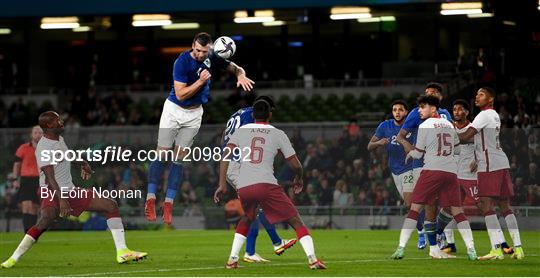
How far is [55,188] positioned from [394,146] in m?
6.09

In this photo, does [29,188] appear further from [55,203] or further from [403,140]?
[403,140]

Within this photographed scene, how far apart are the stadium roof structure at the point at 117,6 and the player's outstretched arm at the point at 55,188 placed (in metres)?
21.6

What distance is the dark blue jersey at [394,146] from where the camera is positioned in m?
20.8

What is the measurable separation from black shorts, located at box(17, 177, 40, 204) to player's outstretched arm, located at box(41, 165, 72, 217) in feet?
29.7

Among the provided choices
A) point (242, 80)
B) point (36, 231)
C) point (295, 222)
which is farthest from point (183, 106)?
point (295, 222)

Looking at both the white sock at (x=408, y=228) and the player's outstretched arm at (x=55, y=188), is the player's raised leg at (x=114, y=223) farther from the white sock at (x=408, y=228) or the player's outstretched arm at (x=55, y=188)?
the white sock at (x=408, y=228)

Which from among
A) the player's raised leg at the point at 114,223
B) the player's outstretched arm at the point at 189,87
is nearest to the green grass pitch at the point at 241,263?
the player's raised leg at the point at 114,223

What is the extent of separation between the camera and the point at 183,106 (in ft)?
62.3

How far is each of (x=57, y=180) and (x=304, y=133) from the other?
44.7ft

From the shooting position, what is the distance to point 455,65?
1540 inches

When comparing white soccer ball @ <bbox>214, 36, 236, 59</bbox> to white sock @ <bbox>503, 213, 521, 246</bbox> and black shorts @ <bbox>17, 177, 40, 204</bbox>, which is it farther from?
black shorts @ <bbox>17, 177, 40, 204</bbox>

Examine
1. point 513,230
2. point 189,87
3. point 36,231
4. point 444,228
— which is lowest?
point 444,228

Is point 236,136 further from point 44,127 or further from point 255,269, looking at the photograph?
point 44,127

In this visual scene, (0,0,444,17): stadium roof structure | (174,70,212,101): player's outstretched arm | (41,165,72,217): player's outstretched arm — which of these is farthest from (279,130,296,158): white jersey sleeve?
(0,0,444,17): stadium roof structure
